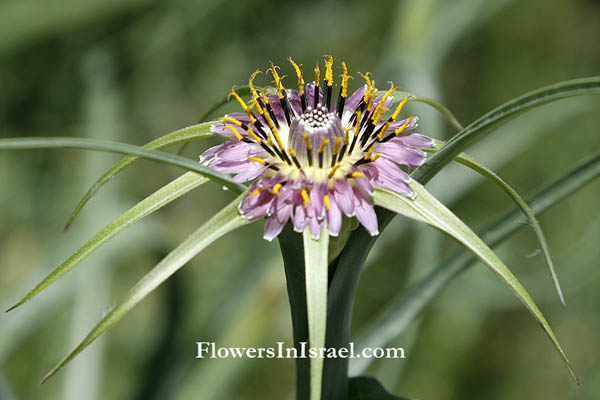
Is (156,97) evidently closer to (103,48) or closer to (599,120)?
(103,48)

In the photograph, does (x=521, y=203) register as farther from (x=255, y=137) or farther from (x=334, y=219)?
(x=255, y=137)

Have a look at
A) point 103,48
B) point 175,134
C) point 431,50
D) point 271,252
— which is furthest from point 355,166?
point 103,48

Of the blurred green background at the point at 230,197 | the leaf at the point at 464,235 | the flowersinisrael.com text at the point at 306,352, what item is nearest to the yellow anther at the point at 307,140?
the leaf at the point at 464,235

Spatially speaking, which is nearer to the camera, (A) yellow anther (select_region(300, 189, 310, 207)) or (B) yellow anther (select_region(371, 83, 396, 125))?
(A) yellow anther (select_region(300, 189, 310, 207))

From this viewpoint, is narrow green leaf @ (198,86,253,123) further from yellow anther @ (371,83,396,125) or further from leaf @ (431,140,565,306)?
leaf @ (431,140,565,306)

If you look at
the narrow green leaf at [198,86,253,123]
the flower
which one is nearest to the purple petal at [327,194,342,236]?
the flower

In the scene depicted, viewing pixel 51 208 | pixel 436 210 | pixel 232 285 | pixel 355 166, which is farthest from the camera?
pixel 51 208
